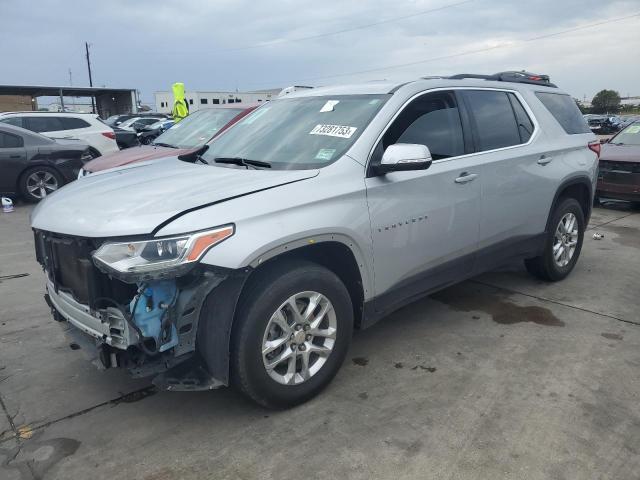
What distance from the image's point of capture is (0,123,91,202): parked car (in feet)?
33.0

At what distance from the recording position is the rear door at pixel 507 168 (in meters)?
4.09

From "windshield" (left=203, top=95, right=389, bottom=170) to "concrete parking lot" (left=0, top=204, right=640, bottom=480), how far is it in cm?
145

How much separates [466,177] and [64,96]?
120 ft

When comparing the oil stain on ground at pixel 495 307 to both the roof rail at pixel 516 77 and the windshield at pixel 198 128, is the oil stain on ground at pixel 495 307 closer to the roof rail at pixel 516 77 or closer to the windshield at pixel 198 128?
the roof rail at pixel 516 77

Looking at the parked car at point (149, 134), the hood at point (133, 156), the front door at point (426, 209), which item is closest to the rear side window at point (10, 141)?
the parked car at point (149, 134)

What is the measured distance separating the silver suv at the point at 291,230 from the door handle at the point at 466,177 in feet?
0.04

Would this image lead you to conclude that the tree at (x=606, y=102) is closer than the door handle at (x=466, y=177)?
No

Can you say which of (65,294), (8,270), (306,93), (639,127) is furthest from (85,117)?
(639,127)

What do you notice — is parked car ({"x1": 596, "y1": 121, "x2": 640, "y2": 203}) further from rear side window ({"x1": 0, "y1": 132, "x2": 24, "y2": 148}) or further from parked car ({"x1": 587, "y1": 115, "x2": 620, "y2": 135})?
parked car ({"x1": 587, "y1": 115, "x2": 620, "y2": 135})

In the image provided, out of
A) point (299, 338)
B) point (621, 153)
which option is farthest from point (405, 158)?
point (621, 153)

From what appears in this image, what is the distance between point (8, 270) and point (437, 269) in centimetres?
488

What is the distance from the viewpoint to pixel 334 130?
349 centimetres

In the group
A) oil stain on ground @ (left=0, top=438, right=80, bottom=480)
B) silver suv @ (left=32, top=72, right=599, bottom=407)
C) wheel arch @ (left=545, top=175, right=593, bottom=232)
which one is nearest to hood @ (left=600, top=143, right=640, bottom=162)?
wheel arch @ (left=545, top=175, right=593, bottom=232)

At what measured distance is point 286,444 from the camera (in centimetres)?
278
